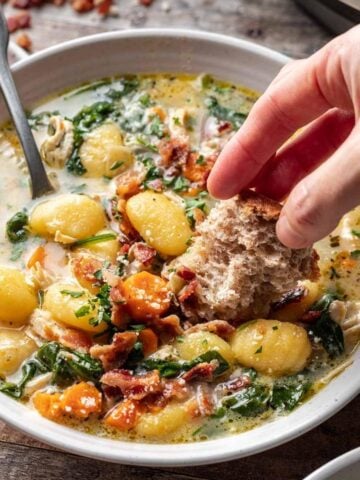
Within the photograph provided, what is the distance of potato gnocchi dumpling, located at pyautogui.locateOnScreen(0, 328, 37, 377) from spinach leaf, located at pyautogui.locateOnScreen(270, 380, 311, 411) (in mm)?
804

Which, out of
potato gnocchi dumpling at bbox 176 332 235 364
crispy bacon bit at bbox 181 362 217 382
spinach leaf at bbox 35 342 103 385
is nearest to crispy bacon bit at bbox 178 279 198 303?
potato gnocchi dumpling at bbox 176 332 235 364

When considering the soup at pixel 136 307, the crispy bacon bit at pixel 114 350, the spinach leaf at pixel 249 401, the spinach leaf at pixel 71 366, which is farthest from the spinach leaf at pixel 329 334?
the spinach leaf at pixel 71 366

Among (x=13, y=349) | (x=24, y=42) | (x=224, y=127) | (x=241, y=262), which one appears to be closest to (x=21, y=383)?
(x=13, y=349)

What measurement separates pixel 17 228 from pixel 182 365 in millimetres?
832

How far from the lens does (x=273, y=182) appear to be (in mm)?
2842

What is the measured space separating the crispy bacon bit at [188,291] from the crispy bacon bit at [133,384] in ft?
0.96

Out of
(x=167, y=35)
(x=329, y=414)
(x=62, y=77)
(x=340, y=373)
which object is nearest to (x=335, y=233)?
(x=340, y=373)

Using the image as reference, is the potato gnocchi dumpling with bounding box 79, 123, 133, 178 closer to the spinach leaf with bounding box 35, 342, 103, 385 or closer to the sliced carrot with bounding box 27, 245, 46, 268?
the sliced carrot with bounding box 27, 245, 46, 268

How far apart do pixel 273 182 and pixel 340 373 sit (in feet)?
2.24

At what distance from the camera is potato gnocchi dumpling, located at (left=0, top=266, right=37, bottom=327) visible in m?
2.75

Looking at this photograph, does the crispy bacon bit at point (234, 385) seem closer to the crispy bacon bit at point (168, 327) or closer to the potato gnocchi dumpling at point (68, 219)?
the crispy bacon bit at point (168, 327)

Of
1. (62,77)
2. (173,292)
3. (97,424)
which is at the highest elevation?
(62,77)

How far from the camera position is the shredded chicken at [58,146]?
321 cm

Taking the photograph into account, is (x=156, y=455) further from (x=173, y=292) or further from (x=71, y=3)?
(x=71, y=3)
